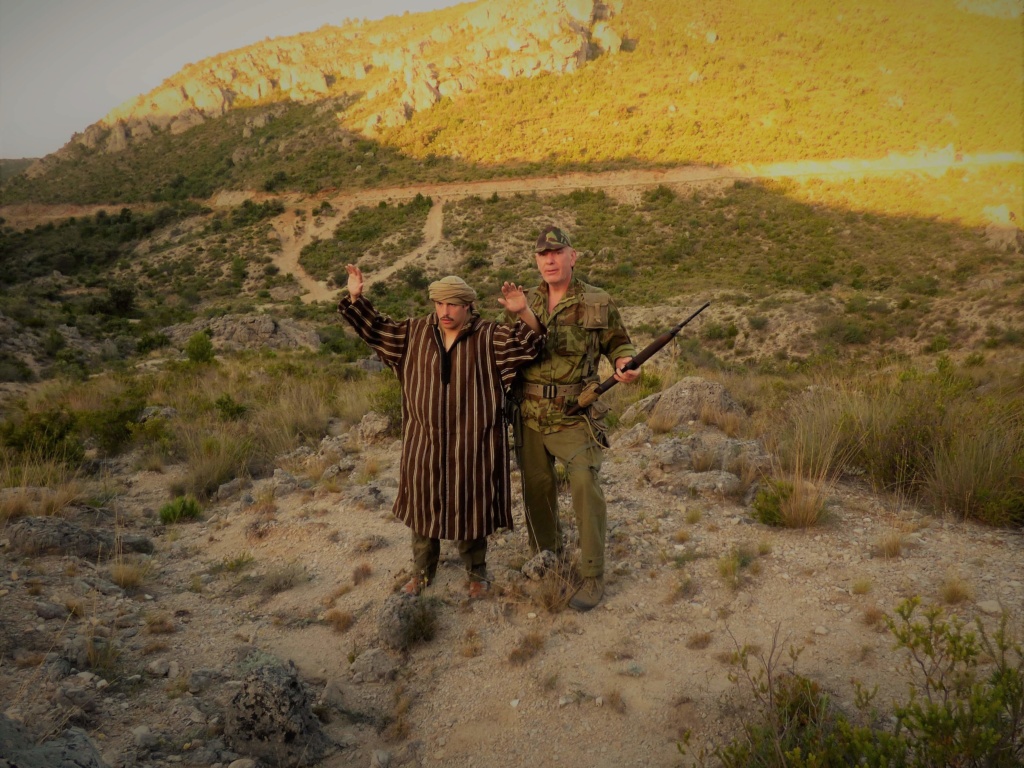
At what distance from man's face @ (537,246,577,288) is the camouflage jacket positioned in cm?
9

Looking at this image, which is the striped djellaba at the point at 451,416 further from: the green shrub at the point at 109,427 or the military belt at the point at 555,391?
the green shrub at the point at 109,427

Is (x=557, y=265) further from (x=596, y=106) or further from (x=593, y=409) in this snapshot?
(x=596, y=106)

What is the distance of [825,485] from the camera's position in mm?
4082

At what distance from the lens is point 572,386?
3.03 meters

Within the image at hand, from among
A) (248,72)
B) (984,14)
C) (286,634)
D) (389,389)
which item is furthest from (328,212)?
(984,14)

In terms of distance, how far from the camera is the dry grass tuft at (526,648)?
2797 millimetres

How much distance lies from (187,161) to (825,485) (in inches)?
2688

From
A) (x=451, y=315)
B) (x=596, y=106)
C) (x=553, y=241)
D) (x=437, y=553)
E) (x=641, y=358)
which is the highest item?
(x=596, y=106)

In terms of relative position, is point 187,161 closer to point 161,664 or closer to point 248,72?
point 248,72

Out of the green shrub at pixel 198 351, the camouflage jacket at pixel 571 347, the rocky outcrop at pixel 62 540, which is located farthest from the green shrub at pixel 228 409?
the camouflage jacket at pixel 571 347

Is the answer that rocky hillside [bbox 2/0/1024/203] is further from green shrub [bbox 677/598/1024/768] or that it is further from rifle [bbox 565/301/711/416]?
green shrub [bbox 677/598/1024/768]

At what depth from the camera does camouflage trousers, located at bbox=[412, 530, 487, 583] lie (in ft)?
11.0

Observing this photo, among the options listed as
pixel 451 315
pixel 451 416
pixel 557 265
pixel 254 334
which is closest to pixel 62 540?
pixel 451 416

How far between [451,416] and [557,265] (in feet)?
3.38
